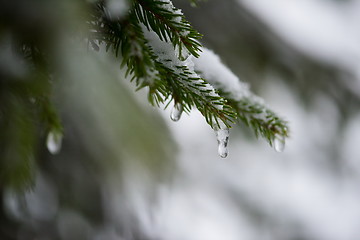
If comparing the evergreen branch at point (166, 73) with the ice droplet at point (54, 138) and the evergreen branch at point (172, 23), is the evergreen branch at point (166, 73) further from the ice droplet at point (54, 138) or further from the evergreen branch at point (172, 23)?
the ice droplet at point (54, 138)

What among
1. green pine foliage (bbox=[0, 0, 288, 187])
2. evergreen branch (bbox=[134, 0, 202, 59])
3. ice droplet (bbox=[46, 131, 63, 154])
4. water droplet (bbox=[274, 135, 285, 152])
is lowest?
ice droplet (bbox=[46, 131, 63, 154])

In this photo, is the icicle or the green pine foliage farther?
the icicle

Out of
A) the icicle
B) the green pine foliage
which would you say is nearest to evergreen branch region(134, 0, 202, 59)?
the green pine foliage

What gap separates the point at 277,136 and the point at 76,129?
1.05m

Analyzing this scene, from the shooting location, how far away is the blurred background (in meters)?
0.78

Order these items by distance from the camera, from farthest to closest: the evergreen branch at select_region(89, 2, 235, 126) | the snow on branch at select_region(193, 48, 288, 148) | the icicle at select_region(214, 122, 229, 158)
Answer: the snow on branch at select_region(193, 48, 288, 148)
the icicle at select_region(214, 122, 229, 158)
the evergreen branch at select_region(89, 2, 235, 126)

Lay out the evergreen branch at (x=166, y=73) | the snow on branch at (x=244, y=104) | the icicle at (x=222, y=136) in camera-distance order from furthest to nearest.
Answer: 1. the snow on branch at (x=244, y=104)
2. the icicle at (x=222, y=136)
3. the evergreen branch at (x=166, y=73)

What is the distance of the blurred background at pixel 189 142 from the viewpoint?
0.78 metres

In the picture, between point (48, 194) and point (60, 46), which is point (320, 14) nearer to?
point (48, 194)

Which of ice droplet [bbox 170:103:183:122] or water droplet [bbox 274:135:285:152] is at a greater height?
water droplet [bbox 274:135:285:152]

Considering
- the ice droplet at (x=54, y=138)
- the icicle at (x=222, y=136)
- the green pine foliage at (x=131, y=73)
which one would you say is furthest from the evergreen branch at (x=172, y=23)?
the ice droplet at (x=54, y=138)

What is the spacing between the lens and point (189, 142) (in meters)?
3.61

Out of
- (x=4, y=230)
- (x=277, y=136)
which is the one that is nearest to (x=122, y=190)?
(x=4, y=230)

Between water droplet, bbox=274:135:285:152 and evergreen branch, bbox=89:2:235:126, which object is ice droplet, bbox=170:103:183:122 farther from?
water droplet, bbox=274:135:285:152
